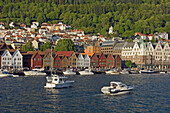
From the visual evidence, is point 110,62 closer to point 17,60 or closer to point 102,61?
point 102,61

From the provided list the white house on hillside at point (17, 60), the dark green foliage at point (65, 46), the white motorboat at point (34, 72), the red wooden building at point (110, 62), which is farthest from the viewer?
the dark green foliage at point (65, 46)

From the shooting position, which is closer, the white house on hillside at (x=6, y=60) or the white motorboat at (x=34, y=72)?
the white motorboat at (x=34, y=72)

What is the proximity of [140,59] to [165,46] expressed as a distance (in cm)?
1712

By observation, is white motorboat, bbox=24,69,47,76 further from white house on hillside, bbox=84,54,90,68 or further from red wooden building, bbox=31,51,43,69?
white house on hillside, bbox=84,54,90,68

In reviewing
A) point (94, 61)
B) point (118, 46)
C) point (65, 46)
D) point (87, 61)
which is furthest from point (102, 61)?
point (118, 46)

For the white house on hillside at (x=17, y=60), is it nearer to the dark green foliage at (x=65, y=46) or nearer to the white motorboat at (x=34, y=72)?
the white motorboat at (x=34, y=72)

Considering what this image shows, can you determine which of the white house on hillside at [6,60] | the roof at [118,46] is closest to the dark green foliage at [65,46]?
the roof at [118,46]

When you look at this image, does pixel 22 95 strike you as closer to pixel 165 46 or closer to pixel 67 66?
pixel 67 66

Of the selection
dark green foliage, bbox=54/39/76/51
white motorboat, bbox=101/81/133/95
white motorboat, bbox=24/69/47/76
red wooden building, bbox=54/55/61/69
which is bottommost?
white motorboat, bbox=101/81/133/95

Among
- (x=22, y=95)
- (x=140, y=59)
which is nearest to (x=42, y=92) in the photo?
(x=22, y=95)

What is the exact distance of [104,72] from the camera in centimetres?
12875

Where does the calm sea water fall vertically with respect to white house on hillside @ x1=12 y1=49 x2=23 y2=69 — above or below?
below

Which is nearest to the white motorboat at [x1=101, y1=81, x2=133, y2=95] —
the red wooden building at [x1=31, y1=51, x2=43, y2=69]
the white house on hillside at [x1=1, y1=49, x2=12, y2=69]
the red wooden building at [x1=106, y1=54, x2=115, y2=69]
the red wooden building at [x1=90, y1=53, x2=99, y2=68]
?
the red wooden building at [x1=31, y1=51, x2=43, y2=69]

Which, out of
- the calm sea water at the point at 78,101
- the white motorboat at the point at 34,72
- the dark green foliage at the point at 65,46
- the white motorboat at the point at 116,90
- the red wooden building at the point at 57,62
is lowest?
the calm sea water at the point at 78,101
